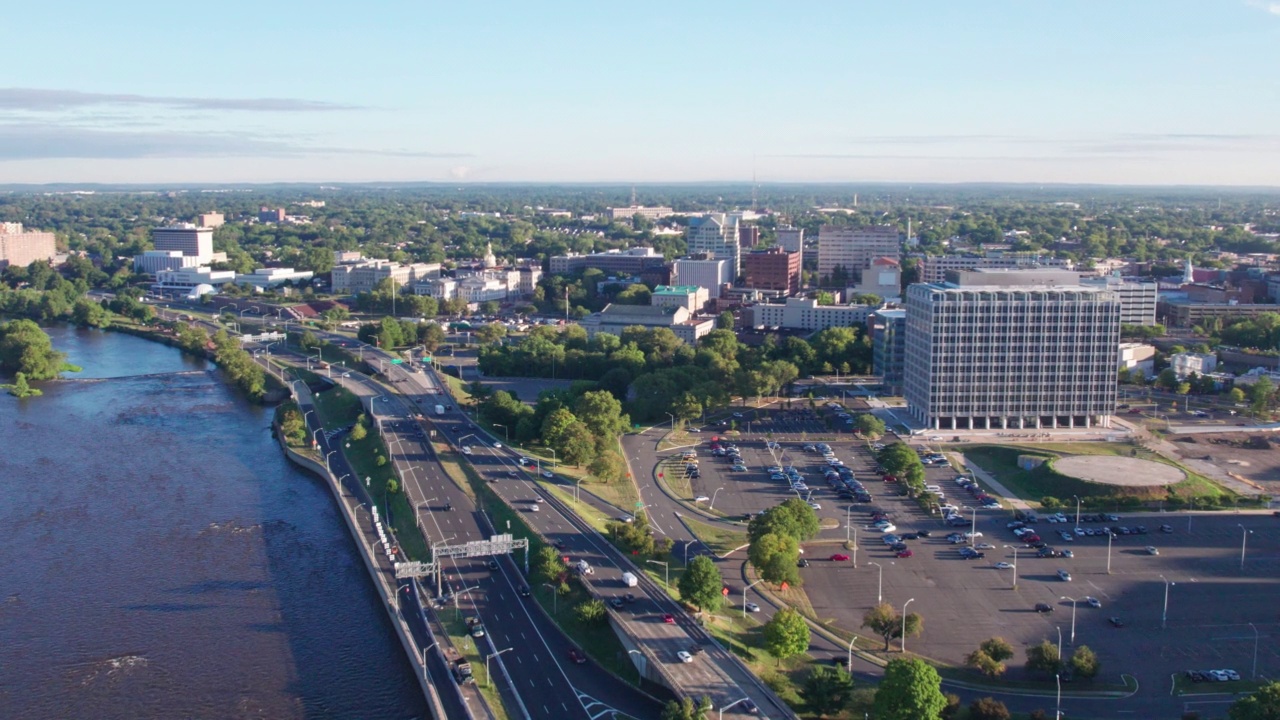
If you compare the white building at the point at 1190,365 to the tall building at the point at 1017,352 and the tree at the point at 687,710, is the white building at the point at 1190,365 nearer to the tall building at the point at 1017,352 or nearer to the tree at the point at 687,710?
the tall building at the point at 1017,352

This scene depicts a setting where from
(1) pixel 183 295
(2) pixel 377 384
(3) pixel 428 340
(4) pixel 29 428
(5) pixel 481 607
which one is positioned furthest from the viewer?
(1) pixel 183 295

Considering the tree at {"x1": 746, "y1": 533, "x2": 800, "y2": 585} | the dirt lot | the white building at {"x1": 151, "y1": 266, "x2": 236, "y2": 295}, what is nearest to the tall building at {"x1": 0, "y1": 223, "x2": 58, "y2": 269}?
the white building at {"x1": 151, "y1": 266, "x2": 236, "y2": 295}

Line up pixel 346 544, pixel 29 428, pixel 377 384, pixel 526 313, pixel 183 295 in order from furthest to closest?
pixel 183 295, pixel 526 313, pixel 377 384, pixel 29 428, pixel 346 544

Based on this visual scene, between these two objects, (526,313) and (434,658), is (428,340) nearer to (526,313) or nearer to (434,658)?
(526,313)

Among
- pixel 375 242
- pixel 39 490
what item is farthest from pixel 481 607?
pixel 375 242

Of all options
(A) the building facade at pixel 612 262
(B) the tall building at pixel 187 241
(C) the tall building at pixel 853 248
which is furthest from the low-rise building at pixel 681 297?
(B) the tall building at pixel 187 241
